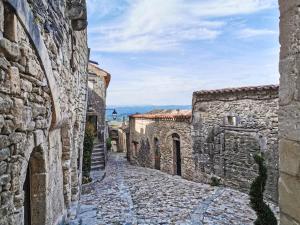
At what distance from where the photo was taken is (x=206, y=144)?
1165 centimetres

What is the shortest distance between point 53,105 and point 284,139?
3.09 metres

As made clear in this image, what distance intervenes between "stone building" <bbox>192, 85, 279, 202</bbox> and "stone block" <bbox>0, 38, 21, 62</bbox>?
7699 millimetres

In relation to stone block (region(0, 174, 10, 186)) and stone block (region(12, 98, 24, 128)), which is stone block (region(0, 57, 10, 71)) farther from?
stone block (region(0, 174, 10, 186))

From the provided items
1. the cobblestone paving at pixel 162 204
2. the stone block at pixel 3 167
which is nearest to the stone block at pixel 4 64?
the stone block at pixel 3 167

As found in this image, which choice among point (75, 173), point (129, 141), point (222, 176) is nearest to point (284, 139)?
point (75, 173)

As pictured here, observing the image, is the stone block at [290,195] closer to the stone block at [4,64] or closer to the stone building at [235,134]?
the stone block at [4,64]

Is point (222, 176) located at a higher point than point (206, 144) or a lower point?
lower

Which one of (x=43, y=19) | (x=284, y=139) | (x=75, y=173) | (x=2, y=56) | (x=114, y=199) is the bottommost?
(x=114, y=199)

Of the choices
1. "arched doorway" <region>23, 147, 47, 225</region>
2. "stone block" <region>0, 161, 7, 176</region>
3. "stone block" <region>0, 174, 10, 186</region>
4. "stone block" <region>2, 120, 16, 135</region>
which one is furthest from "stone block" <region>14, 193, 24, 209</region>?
"arched doorway" <region>23, 147, 47, 225</region>

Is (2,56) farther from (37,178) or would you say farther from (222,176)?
(222,176)

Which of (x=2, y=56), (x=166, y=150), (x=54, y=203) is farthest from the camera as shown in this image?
(x=166, y=150)

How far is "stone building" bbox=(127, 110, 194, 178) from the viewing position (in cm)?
1320

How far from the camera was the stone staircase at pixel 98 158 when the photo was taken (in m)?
14.4

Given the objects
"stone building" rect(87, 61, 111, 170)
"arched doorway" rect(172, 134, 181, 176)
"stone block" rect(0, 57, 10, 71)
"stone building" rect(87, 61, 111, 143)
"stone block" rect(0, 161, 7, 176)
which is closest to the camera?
"stone block" rect(0, 57, 10, 71)
